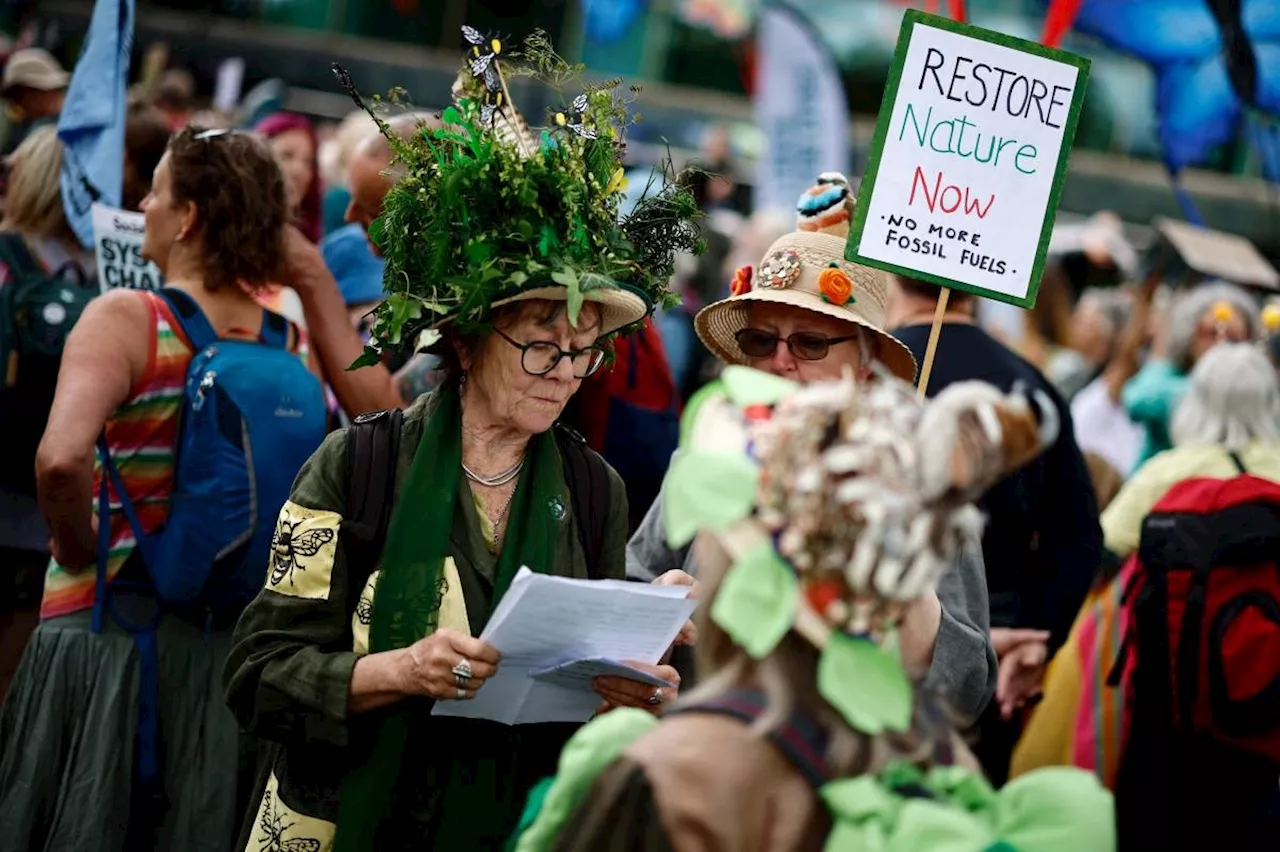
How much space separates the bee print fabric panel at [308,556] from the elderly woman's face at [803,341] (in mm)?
1226

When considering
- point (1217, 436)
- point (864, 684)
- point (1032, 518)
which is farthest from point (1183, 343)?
point (864, 684)

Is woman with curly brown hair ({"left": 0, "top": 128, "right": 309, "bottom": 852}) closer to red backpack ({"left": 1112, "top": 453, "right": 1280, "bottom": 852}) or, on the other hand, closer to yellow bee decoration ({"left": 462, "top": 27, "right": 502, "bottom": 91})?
yellow bee decoration ({"left": 462, "top": 27, "right": 502, "bottom": 91})

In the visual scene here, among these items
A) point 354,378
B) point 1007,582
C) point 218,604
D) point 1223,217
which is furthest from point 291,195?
point 1223,217

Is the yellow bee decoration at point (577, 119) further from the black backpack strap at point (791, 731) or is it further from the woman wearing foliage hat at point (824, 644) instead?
the black backpack strap at point (791, 731)

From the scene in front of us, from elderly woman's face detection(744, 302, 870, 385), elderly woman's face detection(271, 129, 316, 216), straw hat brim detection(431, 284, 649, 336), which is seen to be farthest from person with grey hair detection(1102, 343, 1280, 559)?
elderly woman's face detection(271, 129, 316, 216)

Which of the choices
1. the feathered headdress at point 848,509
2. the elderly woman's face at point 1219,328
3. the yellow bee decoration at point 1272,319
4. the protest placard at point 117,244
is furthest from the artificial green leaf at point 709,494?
the yellow bee decoration at point 1272,319

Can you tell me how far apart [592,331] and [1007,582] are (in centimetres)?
198

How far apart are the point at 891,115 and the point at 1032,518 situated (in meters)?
1.47

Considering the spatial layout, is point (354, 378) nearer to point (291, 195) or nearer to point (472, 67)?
point (291, 195)

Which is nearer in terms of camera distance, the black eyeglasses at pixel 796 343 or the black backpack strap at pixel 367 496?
the black backpack strap at pixel 367 496

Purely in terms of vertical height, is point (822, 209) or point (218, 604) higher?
point (822, 209)

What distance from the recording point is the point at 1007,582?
4844 mm

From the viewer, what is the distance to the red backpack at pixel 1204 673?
5.14 metres

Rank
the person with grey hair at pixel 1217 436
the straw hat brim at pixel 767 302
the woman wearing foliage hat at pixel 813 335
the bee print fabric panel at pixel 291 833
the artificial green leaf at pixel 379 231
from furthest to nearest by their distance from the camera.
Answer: the person with grey hair at pixel 1217 436
the straw hat brim at pixel 767 302
the woman wearing foliage hat at pixel 813 335
the artificial green leaf at pixel 379 231
the bee print fabric panel at pixel 291 833
